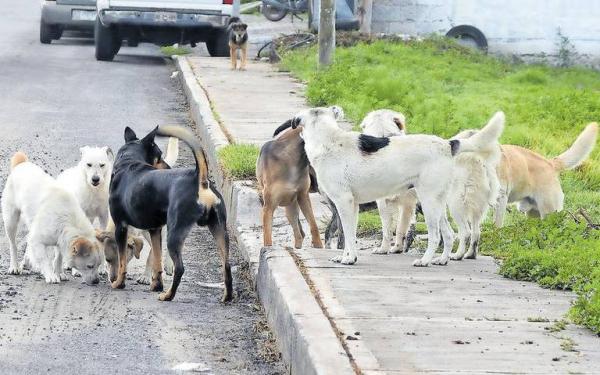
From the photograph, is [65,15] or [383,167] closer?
[383,167]

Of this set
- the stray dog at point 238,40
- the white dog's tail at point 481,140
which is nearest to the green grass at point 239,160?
the white dog's tail at point 481,140

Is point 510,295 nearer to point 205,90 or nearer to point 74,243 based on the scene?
point 74,243

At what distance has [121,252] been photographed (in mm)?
9000

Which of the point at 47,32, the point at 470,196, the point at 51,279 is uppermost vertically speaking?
the point at 470,196

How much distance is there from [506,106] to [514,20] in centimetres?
960

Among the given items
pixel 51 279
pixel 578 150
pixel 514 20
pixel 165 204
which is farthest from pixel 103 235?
pixel 514 20

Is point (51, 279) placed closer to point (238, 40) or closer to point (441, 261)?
point (441, 261)

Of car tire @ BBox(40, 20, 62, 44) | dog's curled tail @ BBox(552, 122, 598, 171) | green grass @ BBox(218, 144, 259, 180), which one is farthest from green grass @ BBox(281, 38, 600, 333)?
car tire @ BBox(40, 20, 62, 44)

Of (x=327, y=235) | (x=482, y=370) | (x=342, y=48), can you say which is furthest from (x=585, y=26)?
(x=482, y=370)

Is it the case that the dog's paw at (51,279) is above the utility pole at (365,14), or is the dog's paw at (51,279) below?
below

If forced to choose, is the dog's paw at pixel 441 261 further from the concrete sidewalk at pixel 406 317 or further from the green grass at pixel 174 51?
the green grass at pixel 174 51

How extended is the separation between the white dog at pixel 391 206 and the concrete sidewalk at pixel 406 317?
20 cm

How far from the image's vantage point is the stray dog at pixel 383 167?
8.58 meters

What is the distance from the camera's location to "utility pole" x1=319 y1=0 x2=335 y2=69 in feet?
65.8
